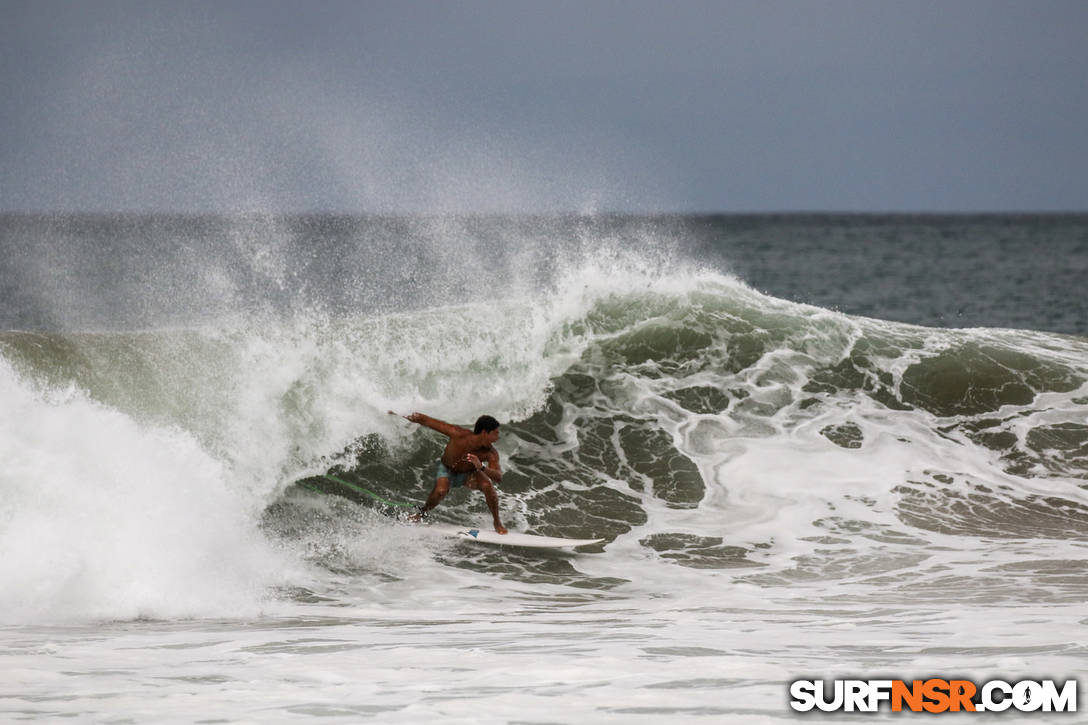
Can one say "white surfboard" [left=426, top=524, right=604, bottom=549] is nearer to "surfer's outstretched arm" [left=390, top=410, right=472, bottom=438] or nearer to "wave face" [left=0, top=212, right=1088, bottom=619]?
"wave face" [left=0, top=212, right=1088, bottom=619]

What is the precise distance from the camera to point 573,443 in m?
13.6

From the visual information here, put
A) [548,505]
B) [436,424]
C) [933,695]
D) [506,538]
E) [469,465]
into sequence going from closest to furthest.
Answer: [933,695] < [436,424] < [506,538] < [469,465] < [548,505]

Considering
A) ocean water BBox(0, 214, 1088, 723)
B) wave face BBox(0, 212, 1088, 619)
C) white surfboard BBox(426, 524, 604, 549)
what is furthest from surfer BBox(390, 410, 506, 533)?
wave face BBox(0, 212, 1088, 619)

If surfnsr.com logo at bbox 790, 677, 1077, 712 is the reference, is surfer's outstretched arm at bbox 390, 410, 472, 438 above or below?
above

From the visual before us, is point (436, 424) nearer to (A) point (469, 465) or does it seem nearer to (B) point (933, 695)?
(A) point (469, 465)

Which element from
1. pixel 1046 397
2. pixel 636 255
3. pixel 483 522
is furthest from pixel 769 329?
pixel 483 522

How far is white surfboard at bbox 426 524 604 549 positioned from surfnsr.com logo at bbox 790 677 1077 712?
4594 mm

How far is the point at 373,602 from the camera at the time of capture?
869 centimetres

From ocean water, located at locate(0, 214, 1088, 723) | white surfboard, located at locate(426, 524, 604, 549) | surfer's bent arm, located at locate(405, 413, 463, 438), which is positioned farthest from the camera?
white surfboard, located at locate(426, 524, 604, 549)

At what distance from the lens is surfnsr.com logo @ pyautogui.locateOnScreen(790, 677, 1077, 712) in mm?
5453

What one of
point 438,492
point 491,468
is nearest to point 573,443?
point 491,468

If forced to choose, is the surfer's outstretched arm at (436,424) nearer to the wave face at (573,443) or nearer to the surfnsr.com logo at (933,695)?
the wave face at (573,443)

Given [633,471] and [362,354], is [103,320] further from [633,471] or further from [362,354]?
[633,471]

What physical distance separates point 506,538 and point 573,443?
3.32 m
